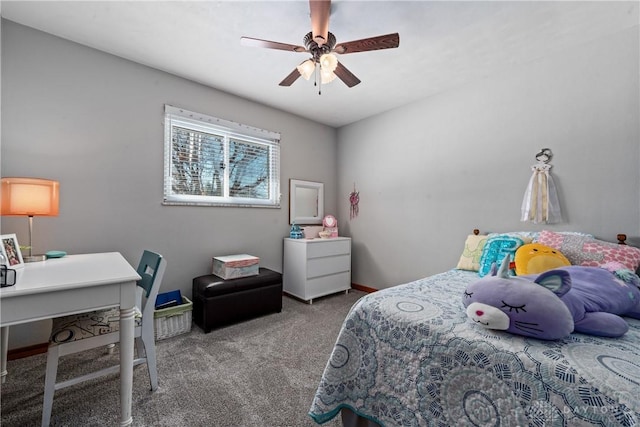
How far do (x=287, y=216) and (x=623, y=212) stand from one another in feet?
10.4

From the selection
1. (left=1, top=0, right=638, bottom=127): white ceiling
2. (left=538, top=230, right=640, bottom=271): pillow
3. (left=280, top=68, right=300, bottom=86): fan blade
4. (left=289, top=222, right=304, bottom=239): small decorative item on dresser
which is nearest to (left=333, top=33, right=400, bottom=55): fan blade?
(left=1, top=0, right=638, bottom=127): white ceiling

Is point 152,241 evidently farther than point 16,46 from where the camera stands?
Yes

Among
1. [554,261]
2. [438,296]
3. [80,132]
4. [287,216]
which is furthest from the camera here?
[287,216]

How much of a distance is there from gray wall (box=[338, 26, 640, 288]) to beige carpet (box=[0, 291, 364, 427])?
64.3 inches

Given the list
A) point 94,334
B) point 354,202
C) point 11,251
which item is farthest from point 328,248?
point 11,251

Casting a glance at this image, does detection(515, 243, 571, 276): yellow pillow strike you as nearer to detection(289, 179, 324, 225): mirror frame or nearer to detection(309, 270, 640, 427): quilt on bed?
detection(309, 270, 640, 427): quilt on bed

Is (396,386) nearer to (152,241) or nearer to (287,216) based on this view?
(152,241)

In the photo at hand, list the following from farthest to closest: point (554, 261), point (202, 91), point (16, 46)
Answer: point (202, 91), point (16, 46), point (554, 261)

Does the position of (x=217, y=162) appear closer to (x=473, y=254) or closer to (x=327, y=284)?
(x=327, y=284)

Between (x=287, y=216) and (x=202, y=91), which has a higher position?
(x=202, y=91)

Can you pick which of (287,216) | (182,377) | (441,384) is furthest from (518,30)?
(182,377)

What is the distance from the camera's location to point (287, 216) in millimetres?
3479

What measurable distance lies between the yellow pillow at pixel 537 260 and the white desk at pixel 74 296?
2173mm

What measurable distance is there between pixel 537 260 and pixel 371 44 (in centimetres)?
173
